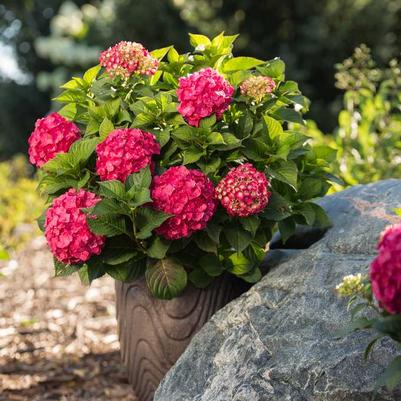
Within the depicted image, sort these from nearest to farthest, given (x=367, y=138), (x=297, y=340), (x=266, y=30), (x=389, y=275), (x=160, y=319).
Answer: (x=389, y=275)
(x=297, y=340)
(x=160, y=319)
(x=367, y=138)
(x=266, y=30)

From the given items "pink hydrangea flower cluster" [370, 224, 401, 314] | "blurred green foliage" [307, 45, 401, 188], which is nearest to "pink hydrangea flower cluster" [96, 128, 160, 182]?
"pink hydrangea flower cluster" [370, 224, 401, 314]

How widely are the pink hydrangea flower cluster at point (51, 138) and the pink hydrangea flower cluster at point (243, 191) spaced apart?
56 cm

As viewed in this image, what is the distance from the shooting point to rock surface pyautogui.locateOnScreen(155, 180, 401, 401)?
2.01m

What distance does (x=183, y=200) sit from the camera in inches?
88.1

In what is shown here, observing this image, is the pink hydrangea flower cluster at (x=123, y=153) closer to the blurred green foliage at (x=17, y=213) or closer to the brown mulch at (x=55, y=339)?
the brown mulch at (x=55, y=339)

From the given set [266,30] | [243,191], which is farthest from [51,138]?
[266,30]

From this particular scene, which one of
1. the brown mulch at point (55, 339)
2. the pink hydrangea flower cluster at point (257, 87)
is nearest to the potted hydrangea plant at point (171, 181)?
the pink hydrangea flower cluster at point (257, 87)

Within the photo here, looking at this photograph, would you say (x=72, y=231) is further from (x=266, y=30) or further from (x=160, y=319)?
(x=266, y=30)

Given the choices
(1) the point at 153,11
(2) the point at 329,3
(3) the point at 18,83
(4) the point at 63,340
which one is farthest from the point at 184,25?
(4) the point at 63,340

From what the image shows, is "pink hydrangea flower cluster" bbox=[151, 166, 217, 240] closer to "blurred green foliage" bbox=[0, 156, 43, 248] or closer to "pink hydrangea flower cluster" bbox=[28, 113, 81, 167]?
"pink hydrangea flower cluster" bbox=[28, 113, 81, 167]

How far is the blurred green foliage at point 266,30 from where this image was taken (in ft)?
34.6

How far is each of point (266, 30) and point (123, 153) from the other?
949 cm

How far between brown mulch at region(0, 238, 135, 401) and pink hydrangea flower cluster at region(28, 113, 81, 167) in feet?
3.58

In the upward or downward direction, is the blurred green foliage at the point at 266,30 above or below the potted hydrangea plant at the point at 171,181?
above
